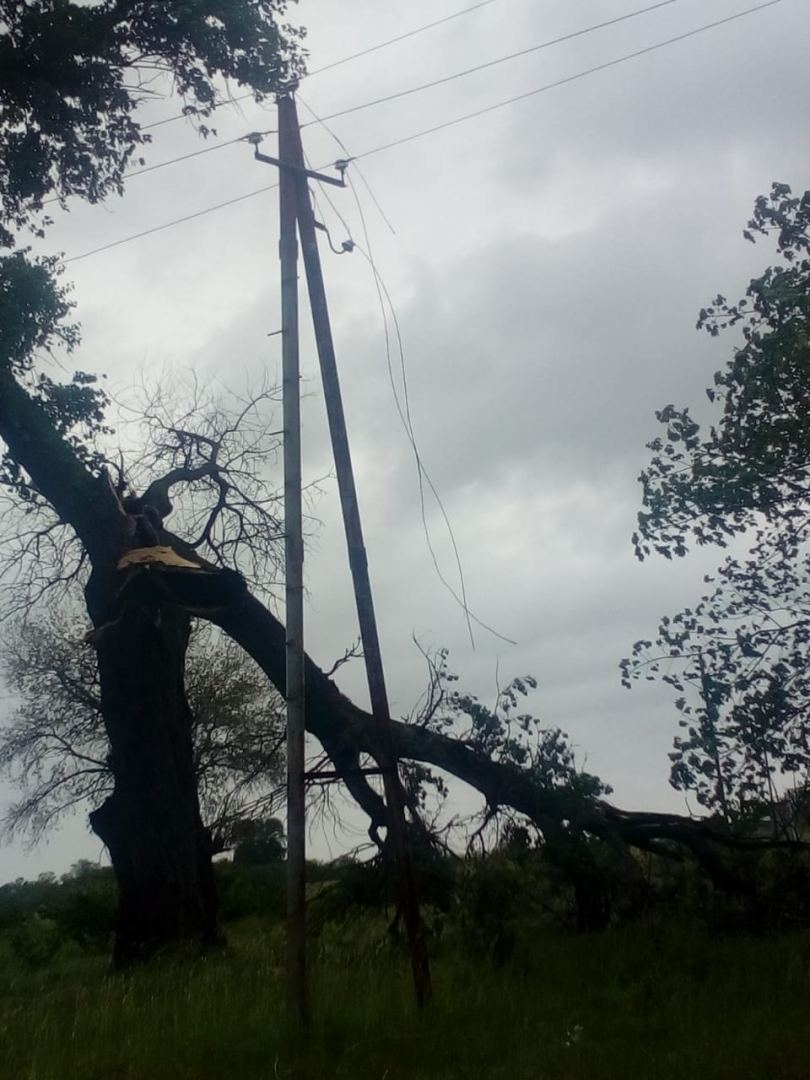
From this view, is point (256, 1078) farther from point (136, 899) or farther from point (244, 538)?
point (244, 538)

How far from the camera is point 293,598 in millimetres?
9555

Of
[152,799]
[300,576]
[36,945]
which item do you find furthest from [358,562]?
[36,945]

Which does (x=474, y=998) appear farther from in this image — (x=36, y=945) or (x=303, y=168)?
(x=36, y=945)

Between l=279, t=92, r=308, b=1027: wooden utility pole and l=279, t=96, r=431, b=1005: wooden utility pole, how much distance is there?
9 cm

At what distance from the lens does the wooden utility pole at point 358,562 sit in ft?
30.6

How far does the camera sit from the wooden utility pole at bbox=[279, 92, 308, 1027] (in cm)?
905

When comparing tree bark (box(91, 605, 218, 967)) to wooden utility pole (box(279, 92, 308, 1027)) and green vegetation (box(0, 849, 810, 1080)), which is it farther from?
wooden utility pole (box(279, 92, 308, 1027))

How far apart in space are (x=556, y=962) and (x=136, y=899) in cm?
471

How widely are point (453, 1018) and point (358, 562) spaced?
356 cm

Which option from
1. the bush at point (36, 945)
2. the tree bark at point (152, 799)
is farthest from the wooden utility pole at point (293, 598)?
the bush at point (36, 945)

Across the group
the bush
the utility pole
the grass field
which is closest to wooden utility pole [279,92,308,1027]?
the utility pole

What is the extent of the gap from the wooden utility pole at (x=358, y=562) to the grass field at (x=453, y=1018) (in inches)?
24.4

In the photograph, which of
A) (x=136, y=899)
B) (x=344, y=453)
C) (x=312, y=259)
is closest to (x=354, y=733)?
(x=136, y=899)

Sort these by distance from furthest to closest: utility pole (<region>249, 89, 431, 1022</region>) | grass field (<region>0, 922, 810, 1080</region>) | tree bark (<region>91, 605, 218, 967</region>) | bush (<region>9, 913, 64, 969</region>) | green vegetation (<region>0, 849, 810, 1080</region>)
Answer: bush (<region>9, 913, 64, 969</region>) < tree bark (<region>91, 605, 218, 967</region>) < utility pole (<region>249, 89, 431, 1022</region>) < green vegetation (<region>0, 849, 810, 1080</region>) < grass field (<region>0, 922, 810, 1080</region>)
